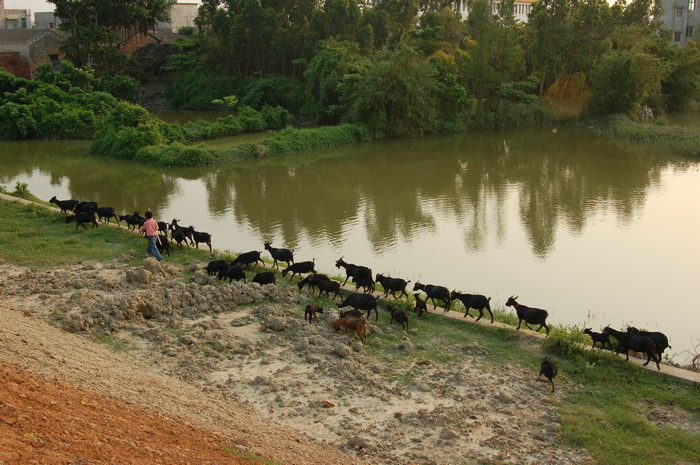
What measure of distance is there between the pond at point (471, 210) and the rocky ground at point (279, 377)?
3.74 meters

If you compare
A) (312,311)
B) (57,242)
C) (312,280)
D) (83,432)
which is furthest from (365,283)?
(57,242)

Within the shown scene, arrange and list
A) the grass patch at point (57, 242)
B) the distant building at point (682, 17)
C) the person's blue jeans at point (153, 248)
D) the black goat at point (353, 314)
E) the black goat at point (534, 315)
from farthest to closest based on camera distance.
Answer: the distant building at point (682, 17), the grass patch at point (57, 242), the person's blue jeans at point (153, 248), the black goat at point (534, 315), the black goat at point (353, 314)

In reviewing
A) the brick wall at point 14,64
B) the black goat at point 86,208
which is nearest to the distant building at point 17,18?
the brick wall at point 14,64

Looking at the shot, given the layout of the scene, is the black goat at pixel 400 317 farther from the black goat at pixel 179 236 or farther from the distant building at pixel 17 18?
the distant building at pixel 17 18

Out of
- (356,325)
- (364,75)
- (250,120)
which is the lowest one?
(356,325)

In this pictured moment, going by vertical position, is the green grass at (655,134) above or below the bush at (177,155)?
above

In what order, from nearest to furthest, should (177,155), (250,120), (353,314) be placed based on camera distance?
(353,314) → (177,155) → (250,120)

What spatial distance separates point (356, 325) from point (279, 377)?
1.52 meters

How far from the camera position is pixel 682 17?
6181 centimetres

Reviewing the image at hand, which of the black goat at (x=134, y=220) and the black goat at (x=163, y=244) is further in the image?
the black goat at (x=134, y=220)

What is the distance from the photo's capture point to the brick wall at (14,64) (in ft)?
144

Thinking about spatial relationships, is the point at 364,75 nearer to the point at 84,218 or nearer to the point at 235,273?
the point at 84,218

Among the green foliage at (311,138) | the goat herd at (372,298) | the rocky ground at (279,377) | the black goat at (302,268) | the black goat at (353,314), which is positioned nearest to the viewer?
the rocky ground at (279,377)

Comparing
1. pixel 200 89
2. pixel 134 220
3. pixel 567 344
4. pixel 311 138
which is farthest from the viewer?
pixel 200 89
